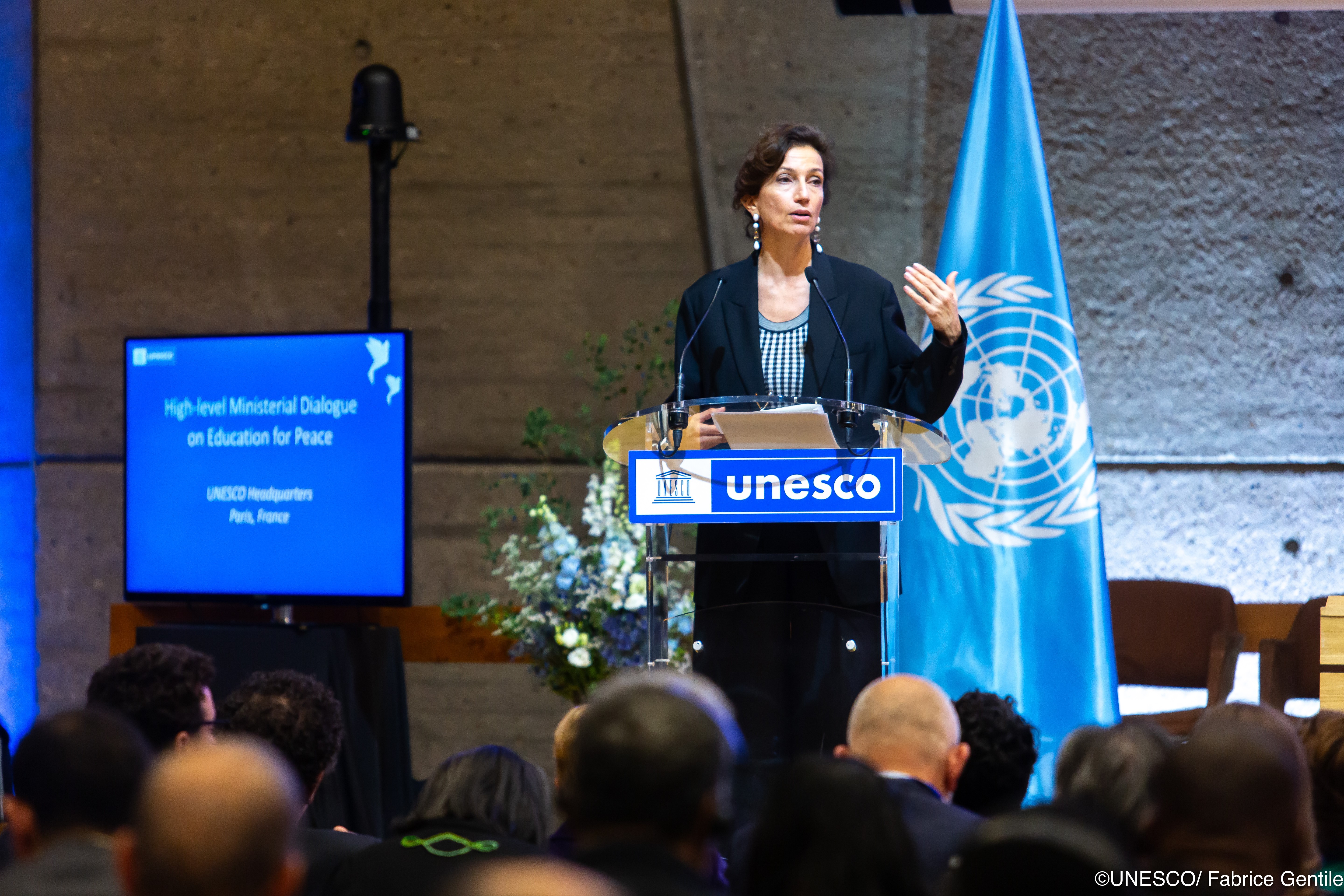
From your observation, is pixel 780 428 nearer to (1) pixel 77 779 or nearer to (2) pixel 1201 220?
(1) pixel 77 779

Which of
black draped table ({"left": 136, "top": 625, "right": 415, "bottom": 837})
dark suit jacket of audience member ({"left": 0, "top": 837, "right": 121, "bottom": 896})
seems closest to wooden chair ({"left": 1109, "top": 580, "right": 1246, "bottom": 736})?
black draped table ({"left": 136, "top": 625, "right": 415, "bottom": 837})

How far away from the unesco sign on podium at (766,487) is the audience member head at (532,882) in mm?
1513

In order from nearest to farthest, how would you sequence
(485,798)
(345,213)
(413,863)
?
(413,863) → (485,798) → (345,213)

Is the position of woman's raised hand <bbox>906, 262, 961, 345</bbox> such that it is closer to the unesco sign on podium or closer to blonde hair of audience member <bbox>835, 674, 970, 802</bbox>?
the unesco sign on podium

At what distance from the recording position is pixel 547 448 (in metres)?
5.42

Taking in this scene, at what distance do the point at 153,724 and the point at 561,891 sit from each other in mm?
1961

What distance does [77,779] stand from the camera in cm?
170

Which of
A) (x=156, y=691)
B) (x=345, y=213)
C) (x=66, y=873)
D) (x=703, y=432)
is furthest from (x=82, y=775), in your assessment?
(x=345, y=213)

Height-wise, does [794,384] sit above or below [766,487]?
above

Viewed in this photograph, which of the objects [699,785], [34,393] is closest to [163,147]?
[34,393]

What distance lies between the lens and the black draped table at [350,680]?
4.42 metres

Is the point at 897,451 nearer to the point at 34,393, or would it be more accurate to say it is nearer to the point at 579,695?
the point at 579,695

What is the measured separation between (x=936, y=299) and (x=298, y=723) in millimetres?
1482

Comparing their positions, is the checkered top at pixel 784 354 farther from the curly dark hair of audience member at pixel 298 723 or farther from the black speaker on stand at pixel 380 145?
the black speaker on stand at pixel 380 145
